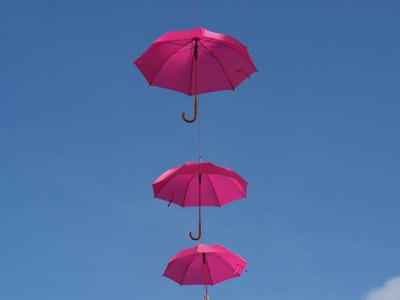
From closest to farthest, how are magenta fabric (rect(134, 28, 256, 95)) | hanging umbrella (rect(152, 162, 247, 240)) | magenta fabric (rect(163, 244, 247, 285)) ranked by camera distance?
1. magenta fabric (rect(134, 28, 256, 95))
2. hanging umbrella (rect(152, 162, 247, 240))
3. magenta fabric (rect(163, 244, 247, 285))

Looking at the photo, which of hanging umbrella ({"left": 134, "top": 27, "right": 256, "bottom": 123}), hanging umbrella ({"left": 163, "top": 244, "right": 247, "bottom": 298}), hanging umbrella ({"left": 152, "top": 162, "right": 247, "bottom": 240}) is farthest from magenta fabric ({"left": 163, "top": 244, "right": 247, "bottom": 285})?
hanging umbrella ({"left": 134, "top": 27, "right": 256, "bottom": 123})

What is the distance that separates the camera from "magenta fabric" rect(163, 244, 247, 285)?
13.3 metres

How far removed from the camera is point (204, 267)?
44.9 feet

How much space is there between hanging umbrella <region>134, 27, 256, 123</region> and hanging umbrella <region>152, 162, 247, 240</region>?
5.19ft

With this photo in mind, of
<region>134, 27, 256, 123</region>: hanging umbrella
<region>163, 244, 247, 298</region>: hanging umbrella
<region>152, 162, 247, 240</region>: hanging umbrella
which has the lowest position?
<region>163, 244, 247, 298</region>: hanging umbrella

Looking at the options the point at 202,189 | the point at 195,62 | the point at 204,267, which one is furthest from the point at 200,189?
the point at 195,62

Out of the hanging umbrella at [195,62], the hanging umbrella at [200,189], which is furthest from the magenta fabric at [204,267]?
the hanging umbrella at [195,62]

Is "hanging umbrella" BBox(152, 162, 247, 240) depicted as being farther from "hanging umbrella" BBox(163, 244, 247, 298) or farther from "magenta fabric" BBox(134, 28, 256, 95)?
"magenta fabric" BBox(134, 28, 256, 95)

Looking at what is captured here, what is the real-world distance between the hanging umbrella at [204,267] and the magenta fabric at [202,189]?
945 mm

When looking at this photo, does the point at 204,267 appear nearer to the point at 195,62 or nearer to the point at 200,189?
the point at 200,189

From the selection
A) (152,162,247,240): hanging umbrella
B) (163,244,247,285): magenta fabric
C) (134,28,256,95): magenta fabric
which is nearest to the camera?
(134,28,256,95): magenta fabric

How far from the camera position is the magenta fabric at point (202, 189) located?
12816 mm

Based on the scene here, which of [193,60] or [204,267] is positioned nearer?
[193,60]

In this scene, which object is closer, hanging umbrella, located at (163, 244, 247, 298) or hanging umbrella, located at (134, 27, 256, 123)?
hanging umbrella, located at (134, 27, 256, 123)
